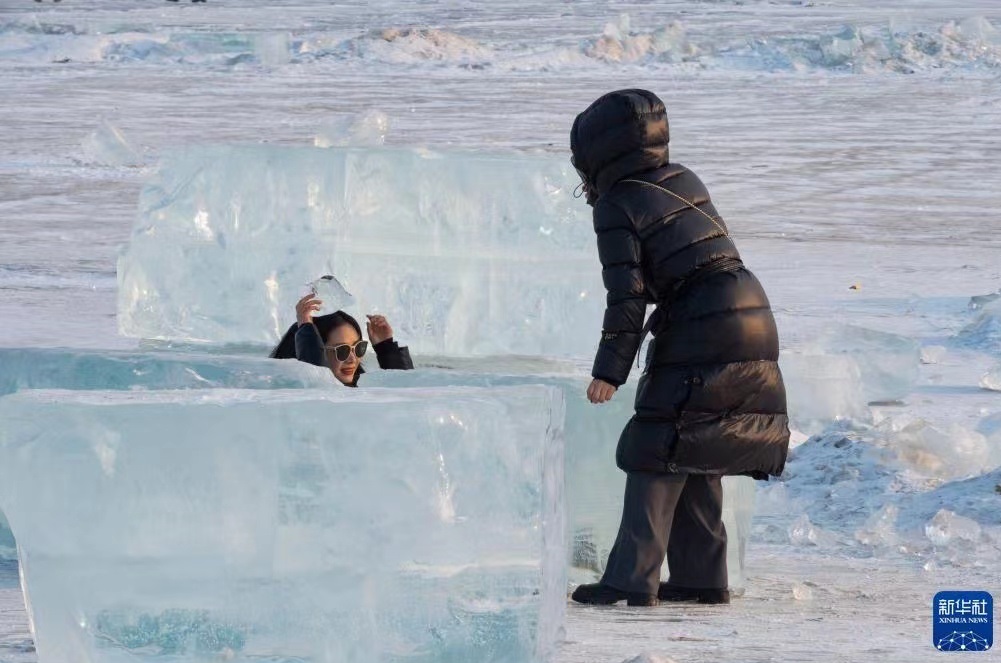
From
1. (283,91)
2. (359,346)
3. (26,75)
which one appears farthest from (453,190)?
(26,75)

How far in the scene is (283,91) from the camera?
82.6 feet

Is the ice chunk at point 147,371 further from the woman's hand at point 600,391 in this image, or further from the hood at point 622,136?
the hood at point 622,136

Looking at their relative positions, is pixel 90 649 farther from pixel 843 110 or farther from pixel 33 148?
pixel 843 110

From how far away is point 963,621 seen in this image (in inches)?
157

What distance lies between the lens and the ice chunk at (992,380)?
24.4 ft

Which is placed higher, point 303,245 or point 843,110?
point 843,110

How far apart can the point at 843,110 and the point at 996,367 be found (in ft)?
49.9

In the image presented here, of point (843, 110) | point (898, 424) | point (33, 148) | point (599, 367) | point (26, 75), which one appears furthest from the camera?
point (26, 75)

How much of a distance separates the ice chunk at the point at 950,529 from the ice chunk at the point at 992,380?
262cm

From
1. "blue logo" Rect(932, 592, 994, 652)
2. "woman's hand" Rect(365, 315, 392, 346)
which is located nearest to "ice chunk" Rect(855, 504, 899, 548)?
"blue logo" Rect(932, 592, 994, 652)

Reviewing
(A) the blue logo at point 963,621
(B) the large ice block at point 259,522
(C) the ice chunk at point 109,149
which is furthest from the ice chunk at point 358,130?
(B) the large ice block at point 259,522

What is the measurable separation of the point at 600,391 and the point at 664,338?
0.20 m

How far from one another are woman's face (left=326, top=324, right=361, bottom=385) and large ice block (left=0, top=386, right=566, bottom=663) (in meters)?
1.81

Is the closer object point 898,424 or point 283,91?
point 898,424
